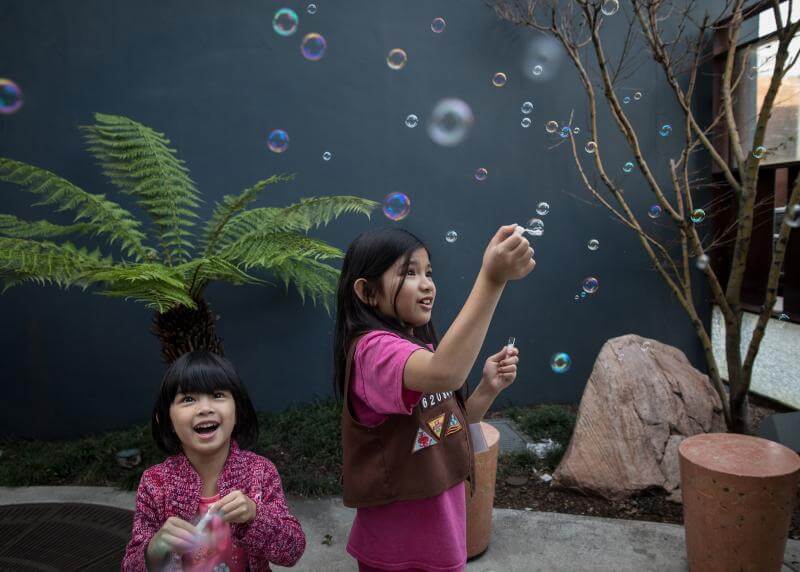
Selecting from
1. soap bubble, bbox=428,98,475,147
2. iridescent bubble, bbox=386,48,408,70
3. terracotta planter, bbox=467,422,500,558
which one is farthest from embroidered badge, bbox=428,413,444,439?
iridescent bubble, bbox=386,48,408,70

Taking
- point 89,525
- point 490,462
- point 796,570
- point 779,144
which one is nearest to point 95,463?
point 89,525

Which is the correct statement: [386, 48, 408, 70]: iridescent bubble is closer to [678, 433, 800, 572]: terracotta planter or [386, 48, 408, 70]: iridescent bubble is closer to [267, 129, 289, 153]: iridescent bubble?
[267, 129, 289, 153]: iridescent bubble

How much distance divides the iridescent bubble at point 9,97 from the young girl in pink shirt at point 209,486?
433 centimetres

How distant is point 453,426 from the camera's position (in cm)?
173

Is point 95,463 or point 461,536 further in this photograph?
point 95,463

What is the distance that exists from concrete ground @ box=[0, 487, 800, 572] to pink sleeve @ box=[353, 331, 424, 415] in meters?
2.16

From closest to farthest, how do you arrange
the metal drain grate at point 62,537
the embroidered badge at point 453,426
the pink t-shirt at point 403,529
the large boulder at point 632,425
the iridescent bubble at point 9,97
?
the pink t-shirt at point 403,529 → the embroidered badge at point 453,426 → the metal drain grate at point 62,537 → the large boulder at point 632,425 → the iridescent bubble at point 9,97

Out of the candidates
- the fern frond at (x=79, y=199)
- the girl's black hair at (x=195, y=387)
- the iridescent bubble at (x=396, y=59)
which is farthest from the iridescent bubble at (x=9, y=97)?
the girl's black hair at (x=195, y=387)

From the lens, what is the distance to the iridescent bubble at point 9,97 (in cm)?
488

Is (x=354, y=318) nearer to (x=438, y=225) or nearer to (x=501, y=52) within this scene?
(x=438, y=225)

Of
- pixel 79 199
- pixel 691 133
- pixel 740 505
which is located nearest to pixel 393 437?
pixel 740 505

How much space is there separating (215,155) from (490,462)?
352 centimetres

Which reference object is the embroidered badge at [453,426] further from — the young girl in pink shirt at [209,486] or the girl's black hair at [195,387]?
the girl's black hair at [195,387]

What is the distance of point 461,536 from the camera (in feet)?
5.73
